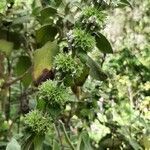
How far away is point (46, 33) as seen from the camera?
1.23 m

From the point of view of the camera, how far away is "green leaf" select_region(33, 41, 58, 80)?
1.08 metres

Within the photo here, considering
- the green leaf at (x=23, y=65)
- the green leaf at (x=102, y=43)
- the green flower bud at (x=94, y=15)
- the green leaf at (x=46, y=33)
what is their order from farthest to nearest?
the green leaf at (x=23, y=65) < the green leaf at (x=46, y=33) < the green leaf at (x=102, y=43) < the green flower bud at (x=94, y=15)

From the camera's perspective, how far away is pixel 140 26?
3598 mm

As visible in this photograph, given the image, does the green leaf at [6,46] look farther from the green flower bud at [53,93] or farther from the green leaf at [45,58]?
the green flower bud at [53,93]

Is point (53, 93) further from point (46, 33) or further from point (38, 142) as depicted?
point (46, 33)

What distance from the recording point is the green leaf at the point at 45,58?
3.54 ft

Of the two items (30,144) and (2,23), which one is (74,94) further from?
(30,144)

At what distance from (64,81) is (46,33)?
29 centimetres

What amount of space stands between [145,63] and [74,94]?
1180 mm

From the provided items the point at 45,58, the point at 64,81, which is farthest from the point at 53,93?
the point at 45,58

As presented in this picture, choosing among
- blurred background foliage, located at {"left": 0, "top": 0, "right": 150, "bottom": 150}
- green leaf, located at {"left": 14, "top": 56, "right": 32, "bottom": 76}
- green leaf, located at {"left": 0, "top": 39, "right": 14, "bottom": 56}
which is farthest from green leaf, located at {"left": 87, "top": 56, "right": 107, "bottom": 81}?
green leaf, located at {"left": 14, "top": 56, "right": 32, "bottom": 76}

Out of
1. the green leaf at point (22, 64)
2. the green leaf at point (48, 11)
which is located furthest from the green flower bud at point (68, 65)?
the green leaf at point (22, 64)

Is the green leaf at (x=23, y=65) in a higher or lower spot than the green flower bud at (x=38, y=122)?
higher

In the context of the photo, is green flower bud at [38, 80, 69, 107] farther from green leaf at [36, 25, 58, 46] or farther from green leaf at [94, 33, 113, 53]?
green leaf at [36, 25, 58, 46]
